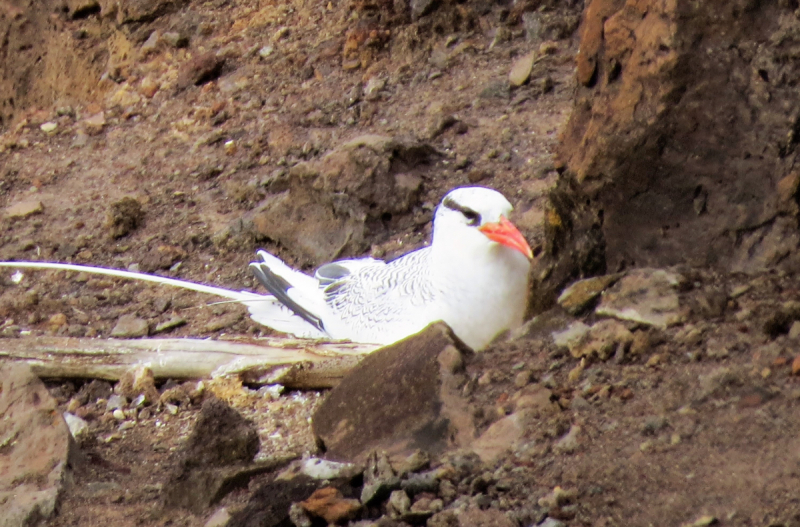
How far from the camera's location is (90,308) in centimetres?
661

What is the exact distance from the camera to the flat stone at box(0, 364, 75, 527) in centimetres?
369

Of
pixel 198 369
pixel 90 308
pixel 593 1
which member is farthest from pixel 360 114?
pixel 593 1

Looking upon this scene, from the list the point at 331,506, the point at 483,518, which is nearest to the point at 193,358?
the point at 331,506

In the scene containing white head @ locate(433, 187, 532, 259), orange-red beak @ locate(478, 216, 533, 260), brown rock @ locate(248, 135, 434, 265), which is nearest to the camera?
orange-red beak @ locate(478, 216, 533, 260)

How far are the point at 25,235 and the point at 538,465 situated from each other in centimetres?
583

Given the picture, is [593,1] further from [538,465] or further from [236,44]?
[236,44]

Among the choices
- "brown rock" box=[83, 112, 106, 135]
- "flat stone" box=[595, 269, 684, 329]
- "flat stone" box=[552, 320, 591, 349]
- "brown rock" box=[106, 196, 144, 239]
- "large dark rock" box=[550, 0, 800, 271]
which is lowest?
"brown rock" box=[106, 196, 144, 239]

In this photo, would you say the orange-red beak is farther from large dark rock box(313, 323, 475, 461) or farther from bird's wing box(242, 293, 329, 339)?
bird's wing box(242, 293, 329, 339)

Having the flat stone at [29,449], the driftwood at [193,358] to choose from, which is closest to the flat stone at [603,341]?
the driftwood at [193,358]

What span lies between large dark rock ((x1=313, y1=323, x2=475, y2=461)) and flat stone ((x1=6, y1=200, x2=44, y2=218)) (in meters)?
5.01

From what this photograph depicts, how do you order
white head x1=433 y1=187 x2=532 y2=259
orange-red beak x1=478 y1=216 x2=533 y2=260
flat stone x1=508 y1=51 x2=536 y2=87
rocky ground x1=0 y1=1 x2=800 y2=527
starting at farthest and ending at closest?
flat stone x1=508 y1=51 x2=536 y2=87 → white head x1=433 y1=187 x2=532 y2=259 → orange-red beak x1=478 y1=216 x2=533 y2=260 → rocky ground x1=0 y1=1 x2=800 y2=527

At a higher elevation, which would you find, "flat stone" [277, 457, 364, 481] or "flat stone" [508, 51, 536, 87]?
"flat stone" [508, 51, 536, 87]

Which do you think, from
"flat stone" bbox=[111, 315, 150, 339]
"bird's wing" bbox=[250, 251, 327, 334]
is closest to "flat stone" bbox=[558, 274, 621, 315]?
"bird's wing" bbox=[250, 251, 327, 334]

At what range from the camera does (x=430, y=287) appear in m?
5.07
